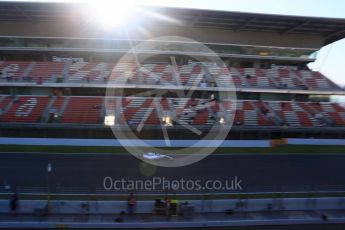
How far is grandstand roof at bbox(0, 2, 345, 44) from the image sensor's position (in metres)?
26.0

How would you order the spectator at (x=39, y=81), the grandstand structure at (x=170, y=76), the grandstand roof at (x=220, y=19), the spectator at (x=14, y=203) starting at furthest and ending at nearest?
the spectator at (x=39, y=81)
the grandstand roof at (x=220, y=19)
the grandstand structure at (x=170, y=76)
the spectator at (x=14, y=203)

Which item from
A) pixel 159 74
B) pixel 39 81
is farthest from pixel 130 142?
pixel 39 81

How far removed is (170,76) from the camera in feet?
92.7

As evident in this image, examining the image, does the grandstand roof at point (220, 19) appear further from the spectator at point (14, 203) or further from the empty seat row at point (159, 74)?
the spectator at point (14, 203)

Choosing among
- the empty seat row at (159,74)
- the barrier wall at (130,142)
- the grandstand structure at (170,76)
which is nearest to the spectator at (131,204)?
the barrier wall at (130,142)

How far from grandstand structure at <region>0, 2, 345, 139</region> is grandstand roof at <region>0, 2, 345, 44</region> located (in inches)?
2.8

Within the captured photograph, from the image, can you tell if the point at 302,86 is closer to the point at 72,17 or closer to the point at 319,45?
the point at 319,45

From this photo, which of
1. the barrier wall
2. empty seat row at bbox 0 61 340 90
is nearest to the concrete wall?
the barrier wall

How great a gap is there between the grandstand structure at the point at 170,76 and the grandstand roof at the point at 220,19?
72mm

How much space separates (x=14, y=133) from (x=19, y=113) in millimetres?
2060

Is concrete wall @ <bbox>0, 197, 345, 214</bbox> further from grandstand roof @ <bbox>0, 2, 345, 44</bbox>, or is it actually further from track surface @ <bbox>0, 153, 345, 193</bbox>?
grandstand roof @ <bbox>0, 2, 345, 44</bbox>

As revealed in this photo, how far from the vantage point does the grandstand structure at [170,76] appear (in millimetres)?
25219

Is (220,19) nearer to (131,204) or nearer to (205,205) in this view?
(205,205)

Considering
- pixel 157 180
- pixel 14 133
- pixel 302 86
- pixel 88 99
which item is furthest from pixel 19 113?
pixel 302 86
